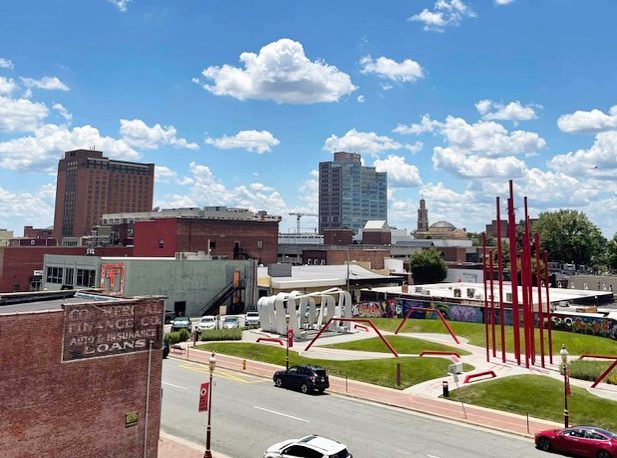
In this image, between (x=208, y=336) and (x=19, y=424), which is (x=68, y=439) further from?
(x=208, y=336)

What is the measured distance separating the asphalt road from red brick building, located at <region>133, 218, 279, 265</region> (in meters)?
59.3

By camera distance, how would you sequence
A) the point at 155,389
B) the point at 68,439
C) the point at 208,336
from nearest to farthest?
the point at 68,439 < the point at 155,389 < the point at 208,336

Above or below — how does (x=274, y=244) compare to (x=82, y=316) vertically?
above

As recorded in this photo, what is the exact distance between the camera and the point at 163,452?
2220 centimetres

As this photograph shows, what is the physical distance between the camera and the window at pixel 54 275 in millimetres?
76562

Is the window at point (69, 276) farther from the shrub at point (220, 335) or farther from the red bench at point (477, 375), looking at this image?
the red bench at point (477, 375)

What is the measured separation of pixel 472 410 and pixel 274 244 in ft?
252

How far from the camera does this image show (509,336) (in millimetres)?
54312

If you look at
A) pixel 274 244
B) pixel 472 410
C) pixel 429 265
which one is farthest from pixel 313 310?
pixel 429 265

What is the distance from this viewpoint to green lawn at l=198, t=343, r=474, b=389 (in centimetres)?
3797

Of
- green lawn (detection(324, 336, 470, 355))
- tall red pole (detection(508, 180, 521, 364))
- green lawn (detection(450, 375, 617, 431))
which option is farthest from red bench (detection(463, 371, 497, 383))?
green lawn (detection(324, 336, 470, 355))

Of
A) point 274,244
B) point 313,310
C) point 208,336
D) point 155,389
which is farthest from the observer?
point 274,244

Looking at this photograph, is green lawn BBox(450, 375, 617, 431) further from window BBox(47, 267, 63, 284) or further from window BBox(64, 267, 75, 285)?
window BBox(47, 267, 63, 284)

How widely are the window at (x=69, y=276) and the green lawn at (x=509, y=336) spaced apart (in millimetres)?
42262
